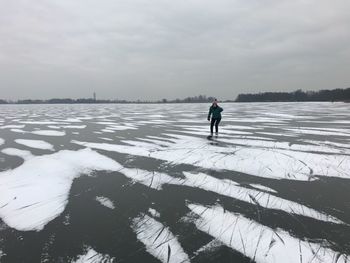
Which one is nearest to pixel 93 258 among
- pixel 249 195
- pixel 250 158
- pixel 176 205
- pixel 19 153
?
pixel 176 205

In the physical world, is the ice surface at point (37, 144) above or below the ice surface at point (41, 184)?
below

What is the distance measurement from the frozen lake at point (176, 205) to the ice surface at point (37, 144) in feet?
2.59

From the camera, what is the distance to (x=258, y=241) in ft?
10.4

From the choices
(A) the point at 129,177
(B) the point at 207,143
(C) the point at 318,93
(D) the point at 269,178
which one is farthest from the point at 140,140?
(C) the point at 318,93

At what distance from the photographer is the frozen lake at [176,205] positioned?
3016 millimetres

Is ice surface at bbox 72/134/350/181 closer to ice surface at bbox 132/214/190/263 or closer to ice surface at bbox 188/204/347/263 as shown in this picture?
ice surface at bbox 188/204/347/263

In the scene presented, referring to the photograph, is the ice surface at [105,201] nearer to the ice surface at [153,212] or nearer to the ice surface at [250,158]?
the ice surface at [153,212]

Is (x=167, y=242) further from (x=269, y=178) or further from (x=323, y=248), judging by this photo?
(x=269, y=178)

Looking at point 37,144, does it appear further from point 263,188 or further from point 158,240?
point 158,240

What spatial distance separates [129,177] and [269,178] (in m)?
2.55

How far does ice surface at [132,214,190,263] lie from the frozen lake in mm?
11

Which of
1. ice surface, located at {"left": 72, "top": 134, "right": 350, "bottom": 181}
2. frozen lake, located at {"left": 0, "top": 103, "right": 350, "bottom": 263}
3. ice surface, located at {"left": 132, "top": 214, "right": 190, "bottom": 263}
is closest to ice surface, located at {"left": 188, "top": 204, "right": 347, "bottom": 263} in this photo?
frozen lake, located at {"left": 0, "top": 103, "right": 350, "bottom": 263}

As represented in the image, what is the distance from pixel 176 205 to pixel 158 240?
1.04 m

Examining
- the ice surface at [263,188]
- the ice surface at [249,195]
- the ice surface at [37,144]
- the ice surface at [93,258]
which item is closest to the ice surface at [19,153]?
the ice surface at [37,144]
